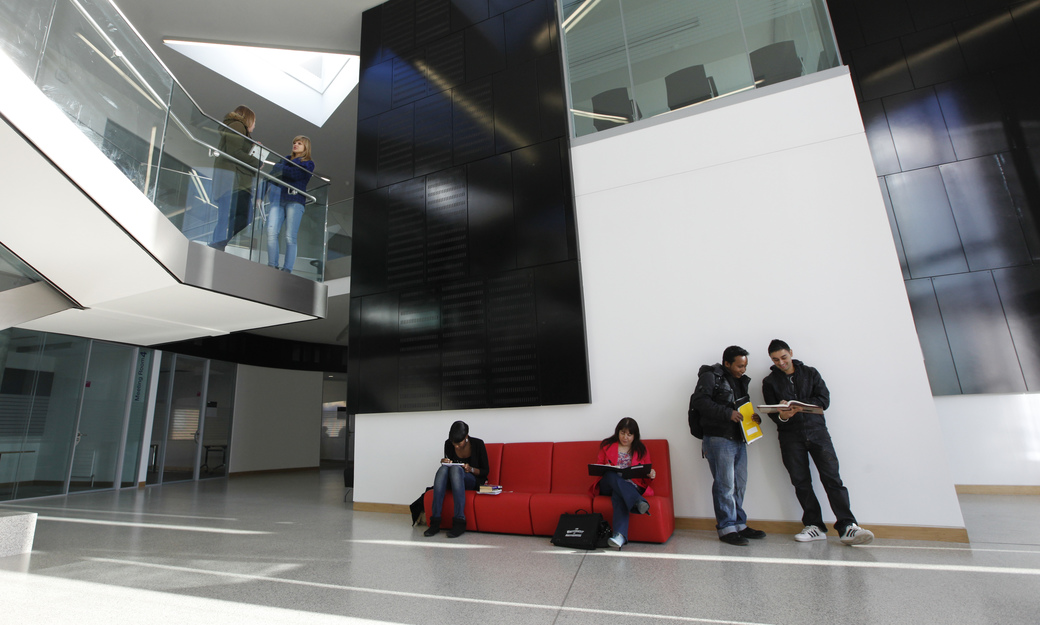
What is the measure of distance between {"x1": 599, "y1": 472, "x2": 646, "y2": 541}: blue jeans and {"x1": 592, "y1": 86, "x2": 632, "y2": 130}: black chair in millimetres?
3757

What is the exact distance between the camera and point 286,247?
5.93m

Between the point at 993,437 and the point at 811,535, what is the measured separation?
394 cm

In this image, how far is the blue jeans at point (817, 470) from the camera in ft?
12.3

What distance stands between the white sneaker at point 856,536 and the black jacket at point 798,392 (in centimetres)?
73

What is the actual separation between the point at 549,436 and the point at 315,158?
8945 millimetres

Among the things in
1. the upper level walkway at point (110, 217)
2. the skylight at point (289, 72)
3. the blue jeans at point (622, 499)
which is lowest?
the blue jeans at point (622, 499)

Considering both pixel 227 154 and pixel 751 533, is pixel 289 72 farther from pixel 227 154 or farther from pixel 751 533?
pixel 751 533

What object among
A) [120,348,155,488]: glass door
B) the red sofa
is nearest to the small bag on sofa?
the red sofa

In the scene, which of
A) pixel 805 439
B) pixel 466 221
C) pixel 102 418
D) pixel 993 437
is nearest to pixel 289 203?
pixel 466 221

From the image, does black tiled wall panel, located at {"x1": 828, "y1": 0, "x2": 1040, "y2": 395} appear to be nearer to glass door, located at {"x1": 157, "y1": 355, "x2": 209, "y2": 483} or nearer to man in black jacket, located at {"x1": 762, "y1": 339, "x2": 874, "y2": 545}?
man in black jacket, located at {"x1": 762, "y1": 339, "x2": 874, "y2": 545}

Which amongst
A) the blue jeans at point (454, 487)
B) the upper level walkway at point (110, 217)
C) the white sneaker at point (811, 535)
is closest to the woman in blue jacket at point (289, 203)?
the upper level walkway at point (110, 217)

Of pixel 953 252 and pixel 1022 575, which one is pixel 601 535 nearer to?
pixel 1022 575

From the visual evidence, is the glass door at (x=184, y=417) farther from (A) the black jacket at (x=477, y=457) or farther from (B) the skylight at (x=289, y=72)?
(A) the black jacket at (x=477, y=457)

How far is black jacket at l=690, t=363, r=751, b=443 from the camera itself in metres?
4.03
